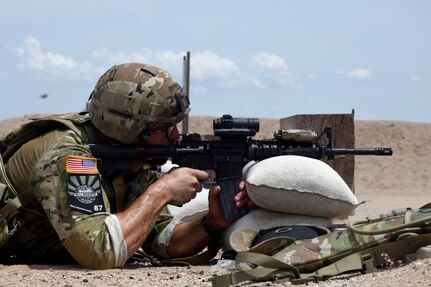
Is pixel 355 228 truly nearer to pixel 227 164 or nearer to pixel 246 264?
pixel 246 264

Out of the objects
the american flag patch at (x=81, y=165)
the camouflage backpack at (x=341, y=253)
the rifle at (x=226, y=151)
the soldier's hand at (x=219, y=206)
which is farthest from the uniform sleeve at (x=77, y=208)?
the camouflage backpack at (x=341, y=253)

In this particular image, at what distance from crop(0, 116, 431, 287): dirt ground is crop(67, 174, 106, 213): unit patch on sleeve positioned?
361 millimetres

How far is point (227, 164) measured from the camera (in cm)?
520

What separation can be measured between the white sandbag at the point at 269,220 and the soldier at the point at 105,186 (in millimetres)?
108

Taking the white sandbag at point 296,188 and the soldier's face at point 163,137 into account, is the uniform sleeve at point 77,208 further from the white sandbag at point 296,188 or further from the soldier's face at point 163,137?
the white sandbag at point 296,188

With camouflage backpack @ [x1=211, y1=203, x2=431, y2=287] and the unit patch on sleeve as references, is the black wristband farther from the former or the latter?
camouflage backpack @ [x1=211, y1=203, x2=431, y2=287]

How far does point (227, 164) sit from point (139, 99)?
731 mm

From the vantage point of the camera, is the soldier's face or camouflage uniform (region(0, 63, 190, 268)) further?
the soldier's face

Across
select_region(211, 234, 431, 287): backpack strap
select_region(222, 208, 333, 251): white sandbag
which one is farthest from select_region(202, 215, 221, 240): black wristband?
select_region(211, 234, 431, 287): backpack strap

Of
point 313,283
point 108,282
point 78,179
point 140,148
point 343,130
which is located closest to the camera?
point 313,283

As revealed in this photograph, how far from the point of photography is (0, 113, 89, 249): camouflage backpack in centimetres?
475

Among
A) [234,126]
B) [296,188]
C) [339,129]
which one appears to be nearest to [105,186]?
[234,126]

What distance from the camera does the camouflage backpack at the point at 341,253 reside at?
4051 millimetres

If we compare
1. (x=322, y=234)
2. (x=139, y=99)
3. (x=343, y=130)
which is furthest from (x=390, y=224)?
(x=343, y=130)
